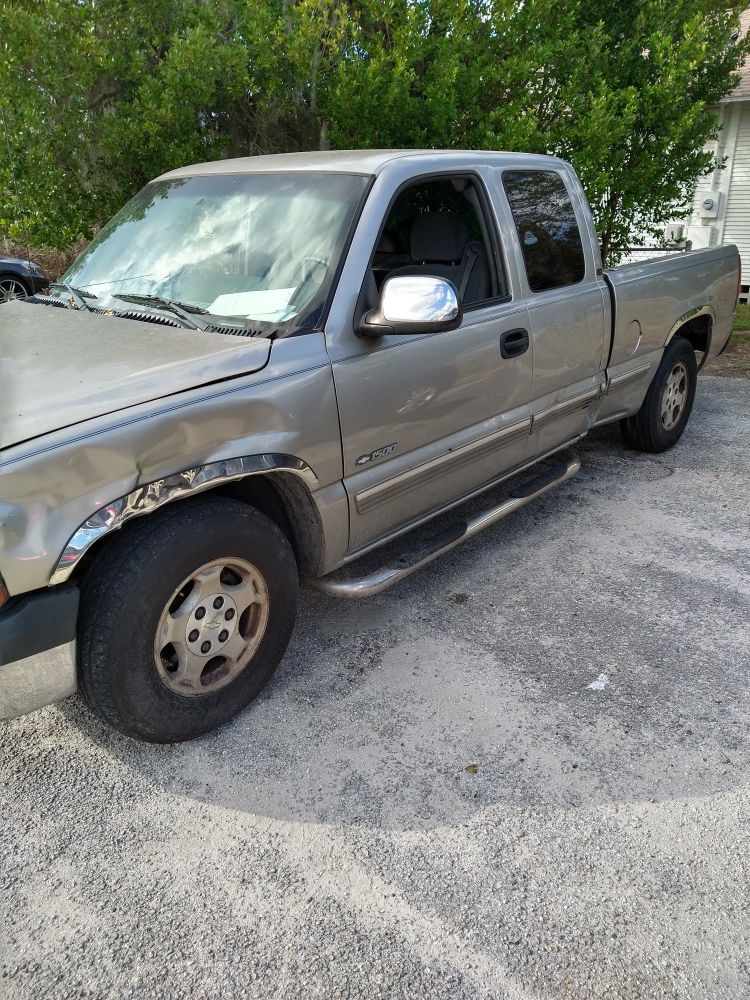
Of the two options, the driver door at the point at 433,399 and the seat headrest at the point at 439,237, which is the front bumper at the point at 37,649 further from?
the seat headrest at the point at 439,237

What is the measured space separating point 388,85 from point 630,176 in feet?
7.76

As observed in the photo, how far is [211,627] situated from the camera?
9.41 feet

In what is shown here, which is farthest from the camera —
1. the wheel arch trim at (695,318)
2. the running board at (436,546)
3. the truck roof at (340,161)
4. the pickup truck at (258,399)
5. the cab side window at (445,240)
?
the wheel arch trim at (695,318)

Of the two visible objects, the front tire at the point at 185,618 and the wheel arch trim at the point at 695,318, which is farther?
the wheel arch trim at the point at 695,318

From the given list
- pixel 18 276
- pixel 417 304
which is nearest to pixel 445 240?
pixel 417 304

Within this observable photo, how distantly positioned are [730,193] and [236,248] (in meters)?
12.7

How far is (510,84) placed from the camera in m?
6.64

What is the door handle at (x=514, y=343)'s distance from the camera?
3.85 metres

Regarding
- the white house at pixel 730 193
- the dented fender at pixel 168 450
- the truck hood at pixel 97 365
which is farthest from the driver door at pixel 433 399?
the white house at pixel 730 193

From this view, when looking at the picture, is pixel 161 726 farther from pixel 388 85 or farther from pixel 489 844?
pixel 388 85

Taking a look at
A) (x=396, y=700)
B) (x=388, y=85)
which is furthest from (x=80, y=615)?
(x=388, y=85)

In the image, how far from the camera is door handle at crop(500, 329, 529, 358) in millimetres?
3850

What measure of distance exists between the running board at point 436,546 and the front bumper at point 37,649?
→ 3.64ft

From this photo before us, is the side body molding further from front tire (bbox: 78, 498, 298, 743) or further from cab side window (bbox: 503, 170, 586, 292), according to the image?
cab side window (bbox: 503, 170, 586, 292)
